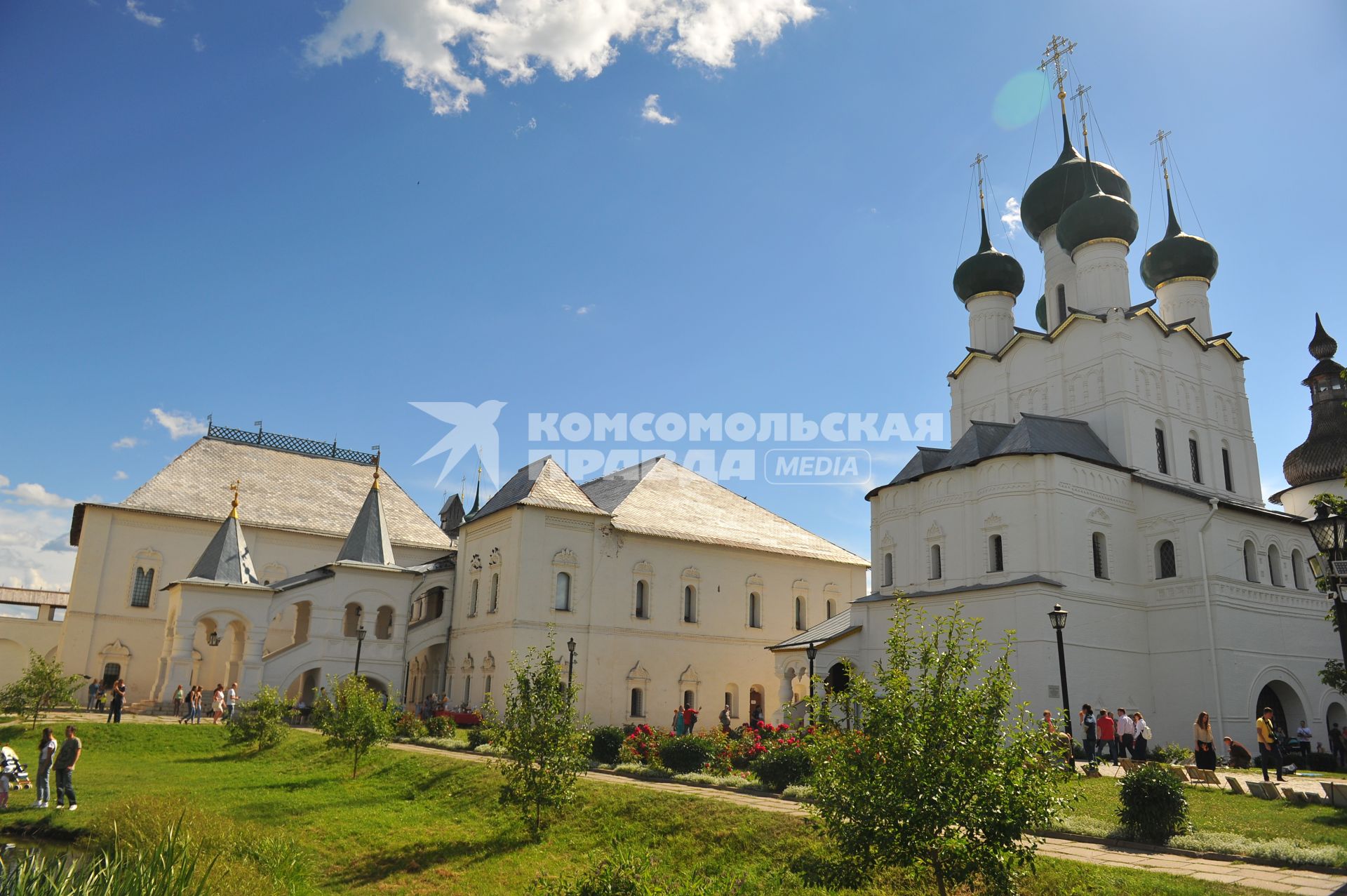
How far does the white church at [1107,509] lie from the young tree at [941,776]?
1731cm

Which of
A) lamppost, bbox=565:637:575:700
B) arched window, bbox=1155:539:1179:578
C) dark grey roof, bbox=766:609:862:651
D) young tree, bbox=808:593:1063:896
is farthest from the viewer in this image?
dark grey roof, bbox=766:609:862:651

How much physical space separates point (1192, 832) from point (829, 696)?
16.2 feet


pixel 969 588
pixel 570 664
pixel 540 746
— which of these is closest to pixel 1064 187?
pixel 969 588

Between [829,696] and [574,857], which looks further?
[574,857]

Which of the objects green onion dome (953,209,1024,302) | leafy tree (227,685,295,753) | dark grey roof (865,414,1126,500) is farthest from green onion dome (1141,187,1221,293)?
leafy tree (227,685,295,753)

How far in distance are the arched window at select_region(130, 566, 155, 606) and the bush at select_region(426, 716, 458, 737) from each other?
15.2 m

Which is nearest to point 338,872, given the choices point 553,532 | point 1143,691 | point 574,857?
point 574,857

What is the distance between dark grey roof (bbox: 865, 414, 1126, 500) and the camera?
86.2 ft

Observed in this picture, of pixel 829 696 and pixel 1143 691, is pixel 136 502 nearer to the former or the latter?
pixel 829 696

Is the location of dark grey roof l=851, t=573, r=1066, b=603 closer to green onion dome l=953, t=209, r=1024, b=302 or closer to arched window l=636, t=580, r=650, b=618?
arched window l=636, t=580, r=650, b=618

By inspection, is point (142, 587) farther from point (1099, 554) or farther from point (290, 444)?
point (1099, 554)

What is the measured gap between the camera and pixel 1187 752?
888 inches

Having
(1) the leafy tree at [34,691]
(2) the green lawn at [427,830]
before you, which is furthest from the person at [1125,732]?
(1) the leafy tree at [34,691]

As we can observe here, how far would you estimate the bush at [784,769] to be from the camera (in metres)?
15.3
